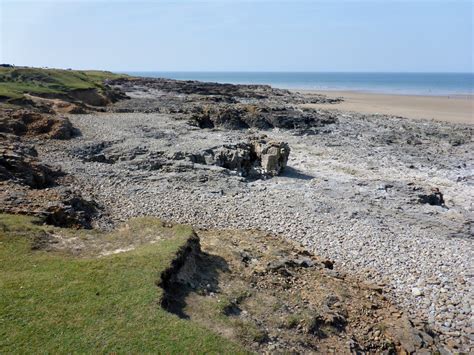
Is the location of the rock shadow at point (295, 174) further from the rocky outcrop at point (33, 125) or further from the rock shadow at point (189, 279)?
the rocky outcrop at point (33, 125)

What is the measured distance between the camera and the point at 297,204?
89.4ft

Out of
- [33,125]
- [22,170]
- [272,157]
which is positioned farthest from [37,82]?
[272,157]

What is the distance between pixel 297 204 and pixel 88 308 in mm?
17812

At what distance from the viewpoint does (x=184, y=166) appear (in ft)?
107

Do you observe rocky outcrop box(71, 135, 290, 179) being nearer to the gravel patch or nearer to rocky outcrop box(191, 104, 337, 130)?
the gravel patch

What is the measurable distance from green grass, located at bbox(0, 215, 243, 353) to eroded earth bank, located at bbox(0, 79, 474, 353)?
5.36 feet

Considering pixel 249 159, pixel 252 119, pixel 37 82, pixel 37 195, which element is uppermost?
pixel 37 82

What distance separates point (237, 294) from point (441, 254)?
494 inches

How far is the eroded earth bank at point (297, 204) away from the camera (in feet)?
52.2

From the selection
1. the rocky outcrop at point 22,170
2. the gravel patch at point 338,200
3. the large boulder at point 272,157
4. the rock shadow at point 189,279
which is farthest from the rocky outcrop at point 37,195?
the large boulder at point 272,157

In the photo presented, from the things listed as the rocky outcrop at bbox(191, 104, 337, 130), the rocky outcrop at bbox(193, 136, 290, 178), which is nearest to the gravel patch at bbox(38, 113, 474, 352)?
the rocky outcrop at bbox(193, 136, 290, 178)

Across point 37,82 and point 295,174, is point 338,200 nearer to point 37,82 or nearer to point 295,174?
point 295,174

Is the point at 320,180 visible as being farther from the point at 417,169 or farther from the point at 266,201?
the point at 417,169

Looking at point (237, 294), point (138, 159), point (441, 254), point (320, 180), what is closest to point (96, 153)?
point (138, 159)
